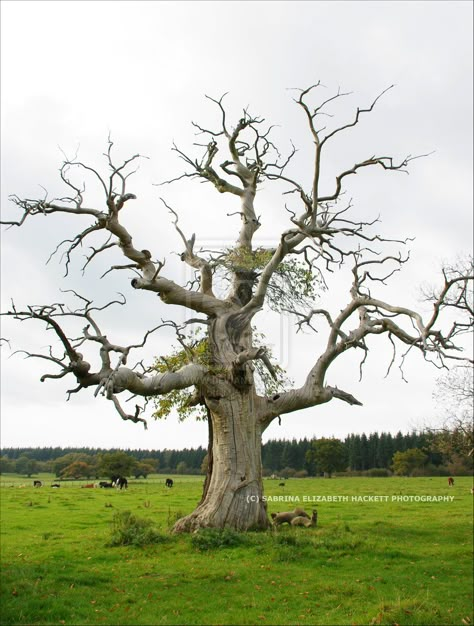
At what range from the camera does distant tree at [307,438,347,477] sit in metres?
81.1

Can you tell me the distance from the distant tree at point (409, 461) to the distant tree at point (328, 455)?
7.71 m

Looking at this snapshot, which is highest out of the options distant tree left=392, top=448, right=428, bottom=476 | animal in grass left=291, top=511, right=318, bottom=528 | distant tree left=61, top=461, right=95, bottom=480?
animal in grass left=291, top=511, right=318, bottom=528

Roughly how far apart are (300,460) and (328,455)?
69.1 ft

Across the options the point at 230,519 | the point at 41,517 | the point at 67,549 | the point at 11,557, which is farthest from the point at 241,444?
the point at 41,517

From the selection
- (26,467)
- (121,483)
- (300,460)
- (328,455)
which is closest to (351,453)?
(300,460)

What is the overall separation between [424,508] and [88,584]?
20.3 metres

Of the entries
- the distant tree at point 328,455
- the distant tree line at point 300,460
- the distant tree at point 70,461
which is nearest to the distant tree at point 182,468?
the distant tree line at point 300,460

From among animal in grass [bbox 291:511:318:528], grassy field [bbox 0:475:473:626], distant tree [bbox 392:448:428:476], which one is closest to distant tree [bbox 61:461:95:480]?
distant tree [bbox 392:448:428:476]

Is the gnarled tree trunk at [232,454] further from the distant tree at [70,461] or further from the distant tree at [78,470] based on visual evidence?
the distant tree at [70,461]

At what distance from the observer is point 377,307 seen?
1753 centimetres

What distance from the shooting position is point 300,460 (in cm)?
10112

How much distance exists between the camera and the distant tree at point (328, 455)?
8112 cm

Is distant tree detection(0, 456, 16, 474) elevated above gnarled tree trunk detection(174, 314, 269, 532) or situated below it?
below

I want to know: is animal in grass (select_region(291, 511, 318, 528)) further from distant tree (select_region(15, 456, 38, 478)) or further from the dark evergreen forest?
distant tree (select_region(15, 456, 38, 478))
